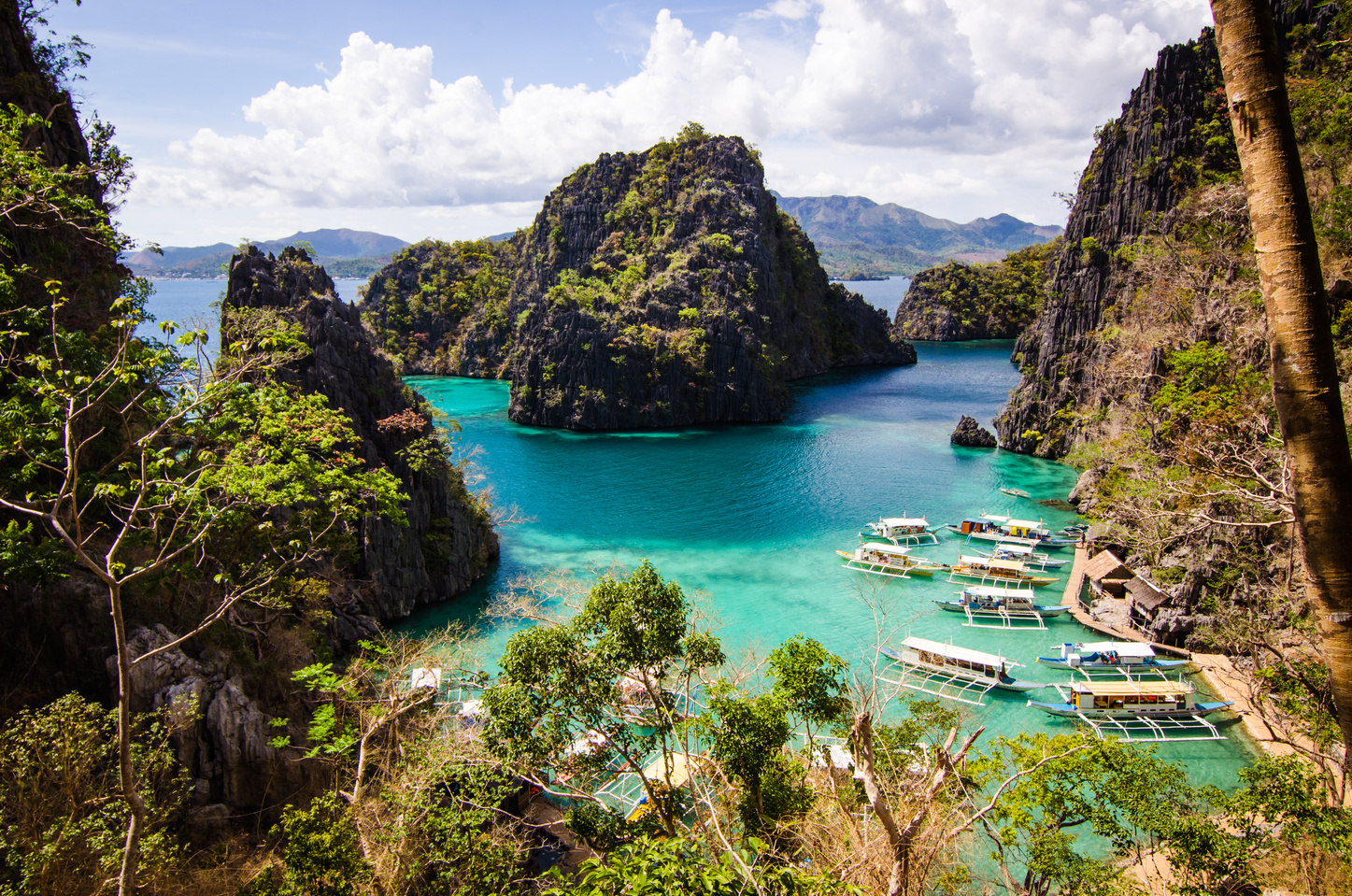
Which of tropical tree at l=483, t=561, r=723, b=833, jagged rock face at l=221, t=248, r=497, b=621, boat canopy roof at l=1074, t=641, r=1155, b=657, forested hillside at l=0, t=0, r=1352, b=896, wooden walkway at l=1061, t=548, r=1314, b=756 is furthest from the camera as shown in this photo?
jagged rock face at l=221, t=248, r=497, b=621

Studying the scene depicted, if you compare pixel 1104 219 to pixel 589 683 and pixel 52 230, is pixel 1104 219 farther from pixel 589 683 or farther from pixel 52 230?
pixel 52 230

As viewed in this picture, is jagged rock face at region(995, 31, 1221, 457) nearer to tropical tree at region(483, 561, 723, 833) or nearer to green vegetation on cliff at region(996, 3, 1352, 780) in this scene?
green vegetation on cliff at region(996, 3, 1352, 780)

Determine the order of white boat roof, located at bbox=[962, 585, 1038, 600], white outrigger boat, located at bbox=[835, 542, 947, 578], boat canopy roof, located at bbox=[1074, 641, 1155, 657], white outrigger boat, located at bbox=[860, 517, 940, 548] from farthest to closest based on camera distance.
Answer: white outrigger boat, located at bbox=[860, 517, 940, 548] < white outrigger boat, located at bbox=[835, 542, 947, 578] < white boat roof, located at bbox=[962, 585, 1038, 600] < boat canopy roof, located at bbox=[1074, 641, 1155, 657]

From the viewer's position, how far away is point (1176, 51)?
3916 cm

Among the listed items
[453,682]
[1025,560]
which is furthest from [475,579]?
[1025,560]

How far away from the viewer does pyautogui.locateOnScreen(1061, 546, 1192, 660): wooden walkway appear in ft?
72.8

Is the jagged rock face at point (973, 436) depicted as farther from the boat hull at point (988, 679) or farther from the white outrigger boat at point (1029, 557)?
the boat hull at point (988, 679)

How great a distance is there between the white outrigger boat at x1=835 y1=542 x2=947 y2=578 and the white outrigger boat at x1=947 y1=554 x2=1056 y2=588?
0.77m

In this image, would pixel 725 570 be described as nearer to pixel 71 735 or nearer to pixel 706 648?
pixel 706 648

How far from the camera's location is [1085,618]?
25.1 m

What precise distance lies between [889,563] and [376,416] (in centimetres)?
2266

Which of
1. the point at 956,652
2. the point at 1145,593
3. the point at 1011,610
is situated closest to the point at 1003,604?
the point at 1011,610

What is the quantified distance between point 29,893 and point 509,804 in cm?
909

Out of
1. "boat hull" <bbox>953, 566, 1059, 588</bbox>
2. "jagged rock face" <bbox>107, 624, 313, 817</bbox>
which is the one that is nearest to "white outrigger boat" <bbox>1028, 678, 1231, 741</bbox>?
"boat hull" <bbox>953, 566, 1059, 588</bbox>
